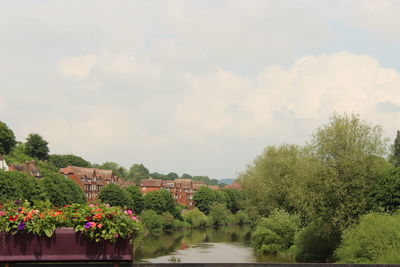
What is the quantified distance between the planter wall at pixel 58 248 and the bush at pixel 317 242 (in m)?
37.7

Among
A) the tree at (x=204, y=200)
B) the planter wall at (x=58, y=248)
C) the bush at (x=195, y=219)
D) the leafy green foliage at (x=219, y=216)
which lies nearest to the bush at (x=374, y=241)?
the planter wall at (x=58, y=248)

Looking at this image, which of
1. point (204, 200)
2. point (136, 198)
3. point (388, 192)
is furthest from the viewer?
point (204, 200)

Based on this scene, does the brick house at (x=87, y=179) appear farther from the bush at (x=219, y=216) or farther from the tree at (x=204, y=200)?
the bush at (x=219, y=216)

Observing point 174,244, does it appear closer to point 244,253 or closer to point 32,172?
point 244,253

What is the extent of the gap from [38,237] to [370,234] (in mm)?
31554

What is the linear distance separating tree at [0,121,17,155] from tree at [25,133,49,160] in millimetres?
10706

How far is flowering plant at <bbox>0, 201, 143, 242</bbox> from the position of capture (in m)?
12.3

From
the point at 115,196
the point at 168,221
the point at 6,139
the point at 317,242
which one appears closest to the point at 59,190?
the point at 115,196

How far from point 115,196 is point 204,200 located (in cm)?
4400

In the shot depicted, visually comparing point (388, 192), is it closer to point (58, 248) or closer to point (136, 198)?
point (58, 248)

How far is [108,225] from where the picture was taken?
12555mm

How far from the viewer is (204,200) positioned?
492 feet

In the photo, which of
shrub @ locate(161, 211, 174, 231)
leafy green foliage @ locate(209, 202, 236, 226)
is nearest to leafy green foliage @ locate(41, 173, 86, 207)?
shrub @ locate(161, 211, 174, 231)

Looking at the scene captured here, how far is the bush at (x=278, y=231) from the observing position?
61.4 m
